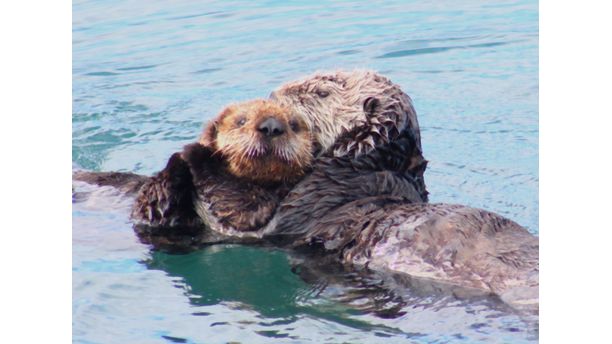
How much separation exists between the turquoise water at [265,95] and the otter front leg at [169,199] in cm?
15

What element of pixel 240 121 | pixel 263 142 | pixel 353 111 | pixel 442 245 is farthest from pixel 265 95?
pixel 442 245

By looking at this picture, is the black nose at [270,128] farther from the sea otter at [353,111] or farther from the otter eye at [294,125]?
the sea otter at [353,111]

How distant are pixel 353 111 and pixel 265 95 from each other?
3126 millimetres

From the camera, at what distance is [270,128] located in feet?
12.6

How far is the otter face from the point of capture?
420 centimetres

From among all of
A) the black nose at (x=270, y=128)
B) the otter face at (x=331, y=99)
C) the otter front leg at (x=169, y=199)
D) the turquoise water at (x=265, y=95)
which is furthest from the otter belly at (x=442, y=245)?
the otter front leg at (x=169, y=199)

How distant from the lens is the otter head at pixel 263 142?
12.6 feet

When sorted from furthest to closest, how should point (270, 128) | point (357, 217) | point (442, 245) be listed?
point (270, 128) < point (357, 217) < point (442, 245)

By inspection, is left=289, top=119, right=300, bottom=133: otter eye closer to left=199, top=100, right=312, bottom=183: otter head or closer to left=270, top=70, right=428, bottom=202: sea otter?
left=199, top=100, right=312, bottom=183: otter head

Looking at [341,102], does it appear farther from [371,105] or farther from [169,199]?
[169,199]

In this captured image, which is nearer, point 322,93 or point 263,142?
point 263,142

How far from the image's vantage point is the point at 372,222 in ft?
11.8

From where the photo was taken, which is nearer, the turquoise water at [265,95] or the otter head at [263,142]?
the turquoise water at [265,95]

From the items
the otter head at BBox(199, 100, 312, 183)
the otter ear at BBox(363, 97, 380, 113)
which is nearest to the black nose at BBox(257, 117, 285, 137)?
the otter head at BBox(199, 100, 312, 183)
